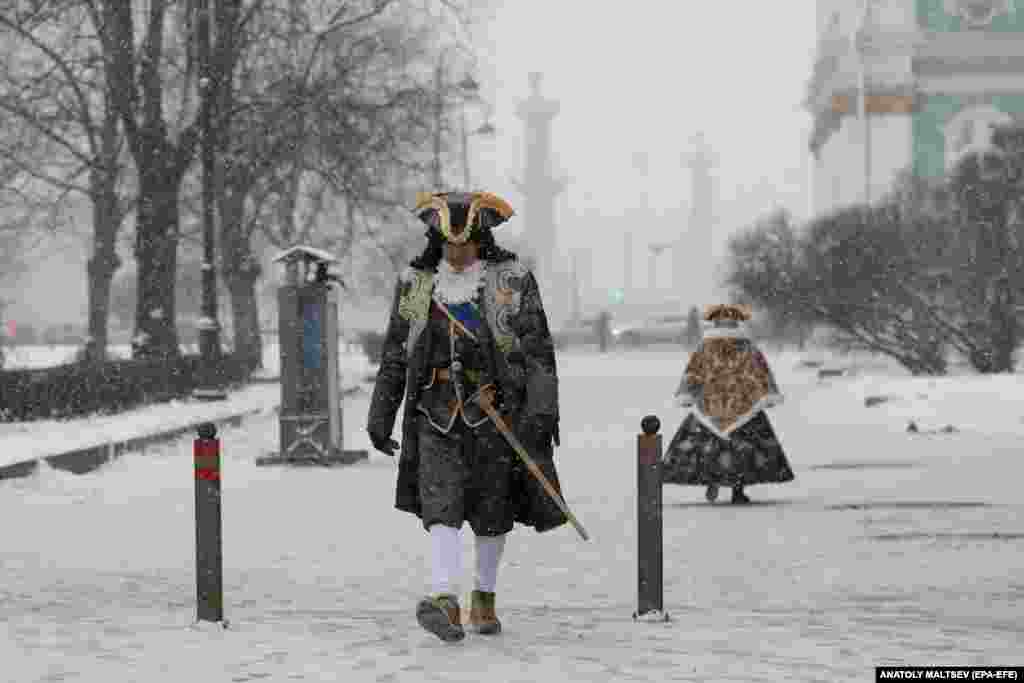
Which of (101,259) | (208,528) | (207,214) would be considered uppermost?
(207,214)

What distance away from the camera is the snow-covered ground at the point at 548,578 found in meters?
7.45

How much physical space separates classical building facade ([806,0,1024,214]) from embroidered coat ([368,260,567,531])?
56955 mm

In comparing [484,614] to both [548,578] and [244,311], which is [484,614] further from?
[244,311]

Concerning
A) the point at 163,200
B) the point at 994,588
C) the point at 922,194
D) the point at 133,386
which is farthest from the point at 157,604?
the point at 922,194

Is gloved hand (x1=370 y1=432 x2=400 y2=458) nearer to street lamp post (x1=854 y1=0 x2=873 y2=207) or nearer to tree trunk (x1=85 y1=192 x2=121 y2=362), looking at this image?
tree trunk (x1=85 y1=192 x2=121 y2=362)

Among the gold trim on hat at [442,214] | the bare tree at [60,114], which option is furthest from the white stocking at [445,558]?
the bare tree at [60,114]

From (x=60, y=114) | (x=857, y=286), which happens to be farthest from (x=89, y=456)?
(x=857, y=286)

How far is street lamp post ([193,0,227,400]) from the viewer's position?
2845 centimetres

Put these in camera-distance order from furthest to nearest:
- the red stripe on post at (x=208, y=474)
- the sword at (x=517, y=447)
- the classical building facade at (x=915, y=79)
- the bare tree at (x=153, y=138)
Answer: the classical building facade at (x=915, y=79) → the bare tree at (x=153, y=138) → the red stripe on post at (x=208, y=474) → the sword at (x=517, y=447)

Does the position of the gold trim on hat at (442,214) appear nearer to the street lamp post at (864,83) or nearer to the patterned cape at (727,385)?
the patterned cape at (727,385)

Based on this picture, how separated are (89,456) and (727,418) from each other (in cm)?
609

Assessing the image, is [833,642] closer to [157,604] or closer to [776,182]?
[157,604]

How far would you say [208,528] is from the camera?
8281 millimetres

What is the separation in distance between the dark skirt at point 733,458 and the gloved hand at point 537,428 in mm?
6565
